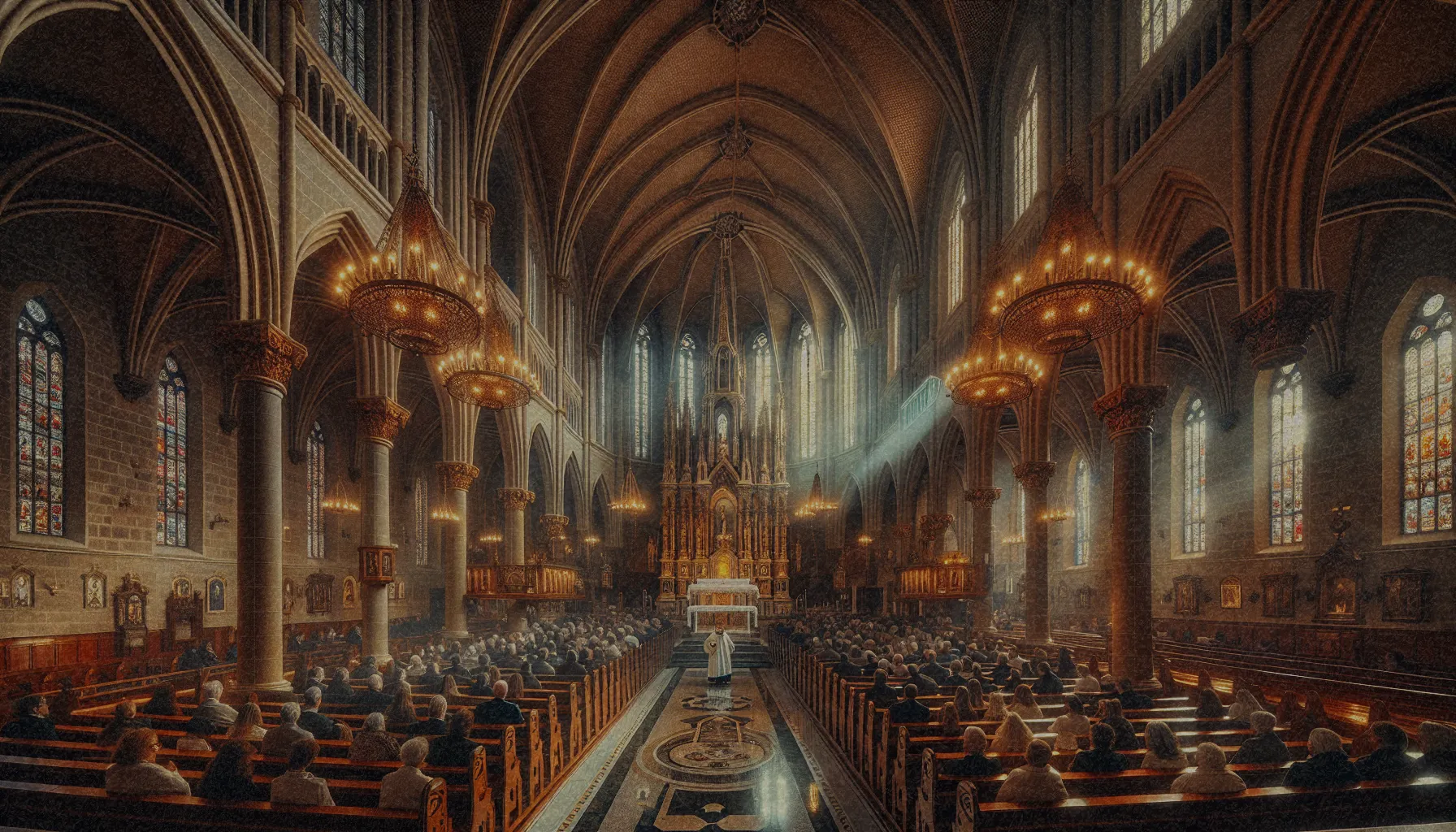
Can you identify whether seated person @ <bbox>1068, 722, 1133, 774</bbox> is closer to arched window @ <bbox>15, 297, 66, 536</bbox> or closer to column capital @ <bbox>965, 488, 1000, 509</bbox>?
column capital @ <bbox>965, 488, 1000, 509</bbox>

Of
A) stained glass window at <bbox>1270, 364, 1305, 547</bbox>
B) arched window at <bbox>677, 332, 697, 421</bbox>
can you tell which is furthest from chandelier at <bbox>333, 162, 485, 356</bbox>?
arched window at <bbox>677, 332, 697, 421</bbox>

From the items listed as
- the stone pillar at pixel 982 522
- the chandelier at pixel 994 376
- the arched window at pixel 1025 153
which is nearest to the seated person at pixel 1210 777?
the chandelier at pixel 994 376

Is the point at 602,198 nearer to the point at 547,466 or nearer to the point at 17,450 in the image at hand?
the point at 547,466

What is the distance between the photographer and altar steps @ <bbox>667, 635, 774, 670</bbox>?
Result: 20.5 meters

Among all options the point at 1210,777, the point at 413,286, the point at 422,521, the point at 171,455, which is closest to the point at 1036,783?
the point at 1210,777

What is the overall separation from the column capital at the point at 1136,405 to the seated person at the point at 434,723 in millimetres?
Result: 10550

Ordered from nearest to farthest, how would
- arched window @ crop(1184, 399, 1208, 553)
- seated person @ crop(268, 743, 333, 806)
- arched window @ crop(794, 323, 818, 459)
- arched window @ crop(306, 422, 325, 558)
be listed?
seated person @ crop(268, 743, 333, 806) < arched window @ crop(1184, 399, 1208, 553) < arched window @ crop(306, 422, 325, 558) < arched window @ crop(794, 323, 818, 459)

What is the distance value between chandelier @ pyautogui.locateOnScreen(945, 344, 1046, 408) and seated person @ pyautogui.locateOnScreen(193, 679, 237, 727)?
10.7 metres

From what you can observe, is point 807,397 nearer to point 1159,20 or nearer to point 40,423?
point 1159,20

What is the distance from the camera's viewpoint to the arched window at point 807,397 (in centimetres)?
4069

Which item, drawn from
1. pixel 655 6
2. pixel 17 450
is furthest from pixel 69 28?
pixel 655 6

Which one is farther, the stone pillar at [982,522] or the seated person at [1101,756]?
the stone pillar at [982,522]

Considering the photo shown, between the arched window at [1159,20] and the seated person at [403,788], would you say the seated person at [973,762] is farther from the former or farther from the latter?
the arched window at [1159,20]

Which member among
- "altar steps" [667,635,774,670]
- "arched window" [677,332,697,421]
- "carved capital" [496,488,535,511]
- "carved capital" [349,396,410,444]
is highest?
"arched window" [677,332,697,421]
